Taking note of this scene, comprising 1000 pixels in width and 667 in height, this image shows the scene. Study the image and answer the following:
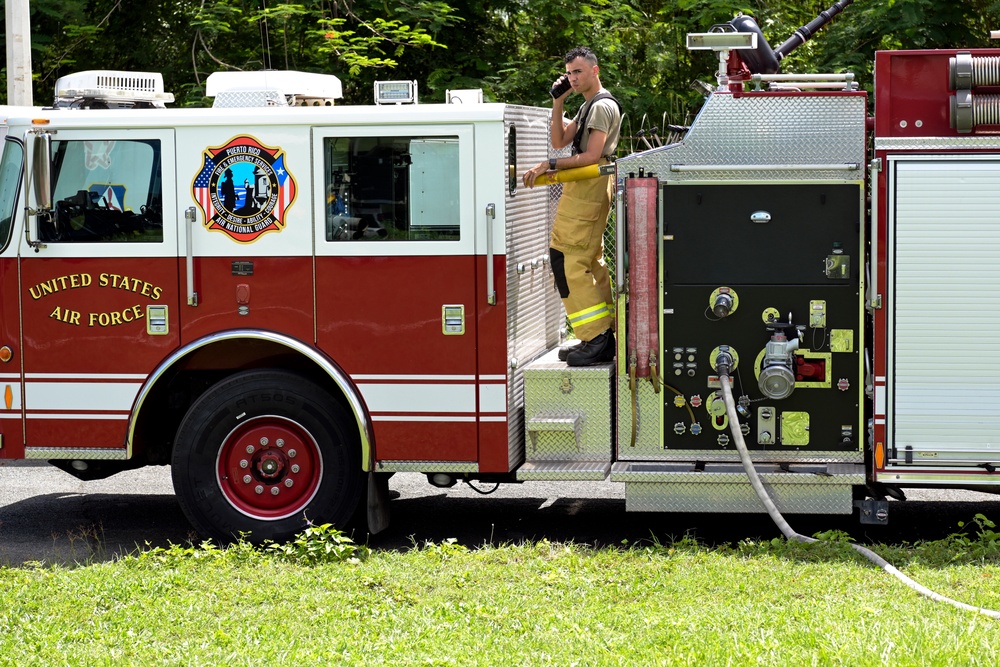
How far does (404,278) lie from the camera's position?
657cm

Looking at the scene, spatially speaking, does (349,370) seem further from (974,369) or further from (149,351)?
(974,369)

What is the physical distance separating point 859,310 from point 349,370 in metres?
2.64

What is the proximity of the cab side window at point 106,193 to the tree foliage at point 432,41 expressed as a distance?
24.9ft

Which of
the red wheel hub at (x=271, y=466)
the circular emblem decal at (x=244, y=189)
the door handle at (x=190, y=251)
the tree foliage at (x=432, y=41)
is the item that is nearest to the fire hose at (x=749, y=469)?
the red wheel hub at (x=271, y=466)

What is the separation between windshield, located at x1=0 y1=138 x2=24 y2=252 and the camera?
22.4 ft

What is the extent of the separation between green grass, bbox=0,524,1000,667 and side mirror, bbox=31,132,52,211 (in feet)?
6.33

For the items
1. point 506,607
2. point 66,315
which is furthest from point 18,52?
point 506,607

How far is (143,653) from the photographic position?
484 cm

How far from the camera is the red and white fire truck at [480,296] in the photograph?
621 centimetres

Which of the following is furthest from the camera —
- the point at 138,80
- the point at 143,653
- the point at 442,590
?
the point at 138,80

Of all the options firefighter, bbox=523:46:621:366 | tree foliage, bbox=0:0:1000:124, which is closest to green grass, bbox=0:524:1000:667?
firefighter, bbox=523:46:621:366

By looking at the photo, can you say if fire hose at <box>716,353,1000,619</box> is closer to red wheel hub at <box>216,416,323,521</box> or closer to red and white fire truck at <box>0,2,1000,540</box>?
red and white fire truck at <box>0,2,1000,540</box>

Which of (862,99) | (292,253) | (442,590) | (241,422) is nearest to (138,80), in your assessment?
(292,253)

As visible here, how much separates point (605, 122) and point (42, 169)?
302 cm
